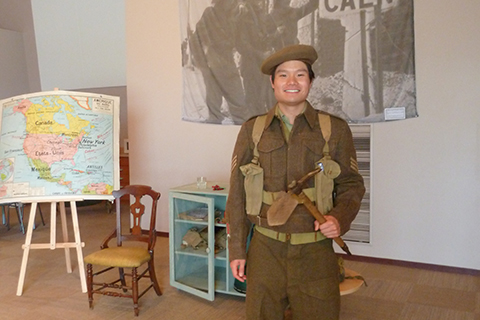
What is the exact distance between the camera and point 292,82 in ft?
5.26

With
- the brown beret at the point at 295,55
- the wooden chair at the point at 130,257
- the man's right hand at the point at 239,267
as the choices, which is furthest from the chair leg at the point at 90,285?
the brown beret at the point at 295,55

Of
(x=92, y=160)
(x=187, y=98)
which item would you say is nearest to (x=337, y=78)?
(x=187, y=98)

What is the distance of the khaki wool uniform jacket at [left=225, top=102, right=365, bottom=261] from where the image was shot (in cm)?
162

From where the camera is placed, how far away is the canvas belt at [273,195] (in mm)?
1630

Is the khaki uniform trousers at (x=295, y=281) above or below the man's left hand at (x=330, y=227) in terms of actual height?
below

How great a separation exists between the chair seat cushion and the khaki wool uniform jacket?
4.67ft

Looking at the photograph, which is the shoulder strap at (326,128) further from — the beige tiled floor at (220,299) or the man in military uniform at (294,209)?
the beige tiled floor at (220,299)

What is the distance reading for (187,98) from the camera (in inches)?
185

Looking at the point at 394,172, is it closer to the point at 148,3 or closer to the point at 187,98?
the point at 187,98

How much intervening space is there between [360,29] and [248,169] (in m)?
2.57

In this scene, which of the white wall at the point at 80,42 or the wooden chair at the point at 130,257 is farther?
the white wall at the point at 80,42

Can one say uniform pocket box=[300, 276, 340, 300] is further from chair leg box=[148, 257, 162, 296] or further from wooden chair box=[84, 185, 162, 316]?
chair leg box=[148, 257, 162, 296]

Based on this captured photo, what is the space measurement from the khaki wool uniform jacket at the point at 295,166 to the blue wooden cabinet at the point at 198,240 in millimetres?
1260

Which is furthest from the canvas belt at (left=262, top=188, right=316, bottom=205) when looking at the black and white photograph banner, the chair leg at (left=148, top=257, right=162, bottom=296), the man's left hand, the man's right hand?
the black and white photograph banner
